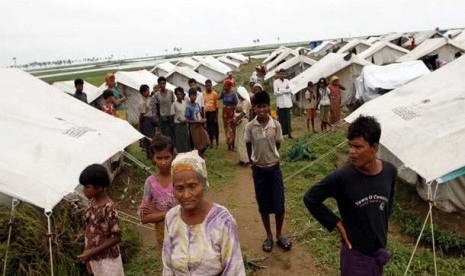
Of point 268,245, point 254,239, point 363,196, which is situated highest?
point 363,196

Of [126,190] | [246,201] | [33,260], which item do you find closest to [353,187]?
[33,260]

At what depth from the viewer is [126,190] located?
7.08m

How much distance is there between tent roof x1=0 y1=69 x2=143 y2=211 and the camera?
3.91m

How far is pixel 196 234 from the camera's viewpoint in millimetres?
1921

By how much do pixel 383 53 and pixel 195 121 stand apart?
48.8 ft

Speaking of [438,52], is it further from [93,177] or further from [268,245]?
[93,177]

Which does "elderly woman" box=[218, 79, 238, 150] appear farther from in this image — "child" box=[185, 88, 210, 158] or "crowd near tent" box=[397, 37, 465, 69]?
"crowd near tent" box=[397, 37, 465, 69]

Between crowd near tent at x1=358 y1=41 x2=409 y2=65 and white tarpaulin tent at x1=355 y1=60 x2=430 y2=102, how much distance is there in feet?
27.2

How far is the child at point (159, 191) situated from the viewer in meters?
3.05

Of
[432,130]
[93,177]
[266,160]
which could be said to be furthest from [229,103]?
[93,177]

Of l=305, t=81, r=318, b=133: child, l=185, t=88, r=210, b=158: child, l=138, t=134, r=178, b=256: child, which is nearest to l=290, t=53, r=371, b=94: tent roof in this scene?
l=305, t=81, r=318, b=133: child

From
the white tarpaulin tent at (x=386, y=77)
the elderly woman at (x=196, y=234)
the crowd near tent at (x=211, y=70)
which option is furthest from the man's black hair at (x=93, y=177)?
the crowd near tent at (x=211, y=70)

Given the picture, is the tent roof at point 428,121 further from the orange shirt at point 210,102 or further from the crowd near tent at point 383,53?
the crowd near tent at point 383,53

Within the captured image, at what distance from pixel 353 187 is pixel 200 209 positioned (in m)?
1.01
